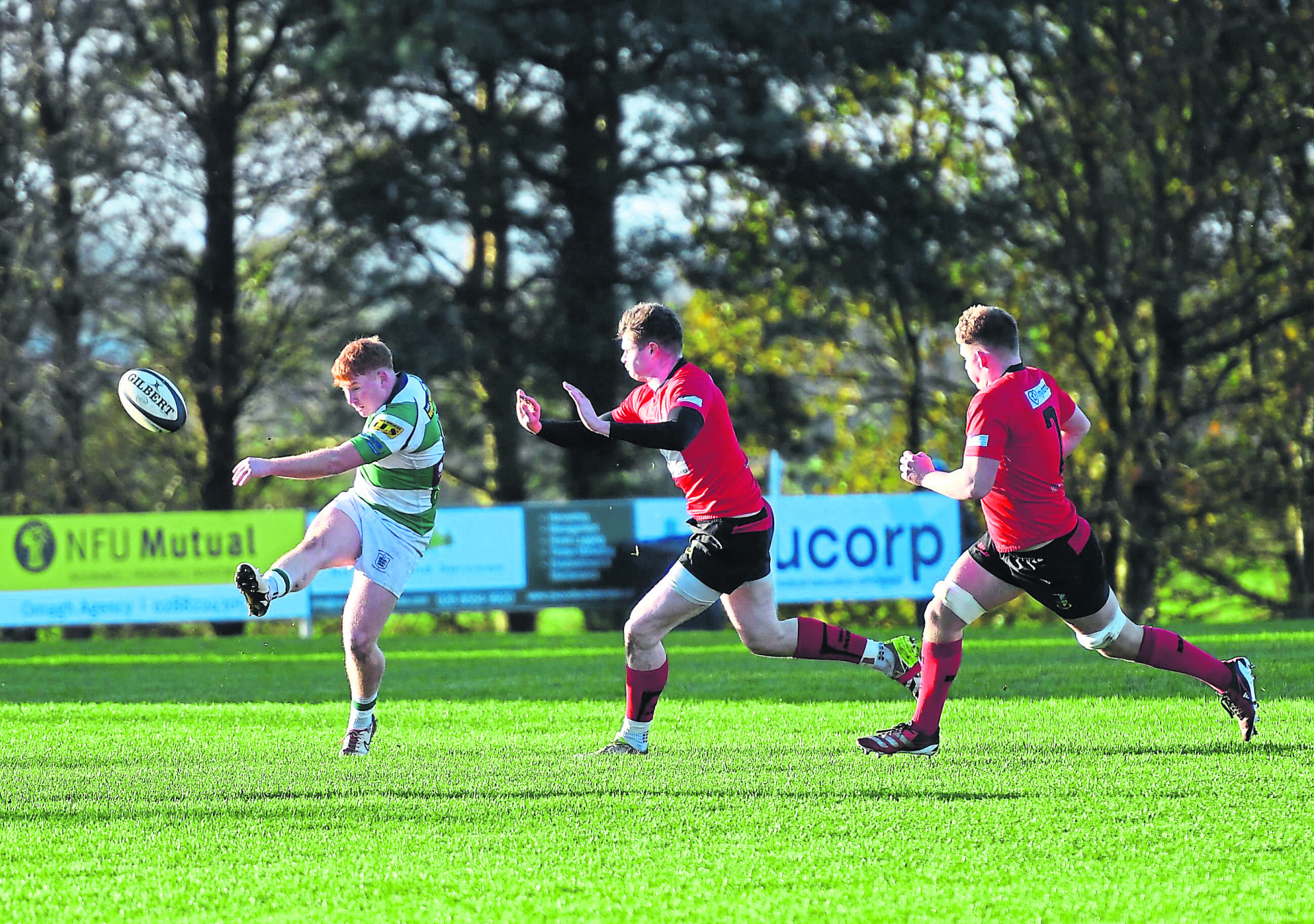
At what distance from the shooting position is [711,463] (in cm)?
700

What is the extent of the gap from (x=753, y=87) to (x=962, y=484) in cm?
1729

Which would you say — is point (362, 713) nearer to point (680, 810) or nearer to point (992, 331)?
point (680, 810)

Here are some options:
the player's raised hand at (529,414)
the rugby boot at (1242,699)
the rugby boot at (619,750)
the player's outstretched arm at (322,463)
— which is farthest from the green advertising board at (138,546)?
the rugby boot at (1242,699)

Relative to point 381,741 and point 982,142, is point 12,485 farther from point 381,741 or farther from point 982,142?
point 381,741

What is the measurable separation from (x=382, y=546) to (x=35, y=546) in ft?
43.2

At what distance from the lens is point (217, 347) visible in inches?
1051

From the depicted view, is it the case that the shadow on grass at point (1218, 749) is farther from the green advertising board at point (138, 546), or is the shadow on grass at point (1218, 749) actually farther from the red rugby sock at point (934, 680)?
the green advertising board at point (138, 546)

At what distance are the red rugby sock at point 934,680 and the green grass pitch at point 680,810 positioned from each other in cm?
24

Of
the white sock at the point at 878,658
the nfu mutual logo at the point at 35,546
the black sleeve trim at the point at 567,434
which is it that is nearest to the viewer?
the black sleeve trim at the point at 567,434

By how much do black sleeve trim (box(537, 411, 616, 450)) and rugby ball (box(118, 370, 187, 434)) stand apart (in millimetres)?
2018

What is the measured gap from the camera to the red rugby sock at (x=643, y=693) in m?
7.15

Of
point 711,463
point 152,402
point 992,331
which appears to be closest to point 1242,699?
point 992,331

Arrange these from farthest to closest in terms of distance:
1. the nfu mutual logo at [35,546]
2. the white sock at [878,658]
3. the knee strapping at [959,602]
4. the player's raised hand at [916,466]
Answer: the nfu mutual logo at [35,546], the white sock at [878,658], the knee strapping at [959,602], the player's raised hand at [916,466]

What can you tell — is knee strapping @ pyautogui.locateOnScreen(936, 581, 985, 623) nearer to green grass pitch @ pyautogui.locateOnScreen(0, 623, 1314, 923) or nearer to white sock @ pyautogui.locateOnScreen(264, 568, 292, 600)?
green grass pitch @ pyautogui.locateOnScreen(0, 623, 1314, 923)
